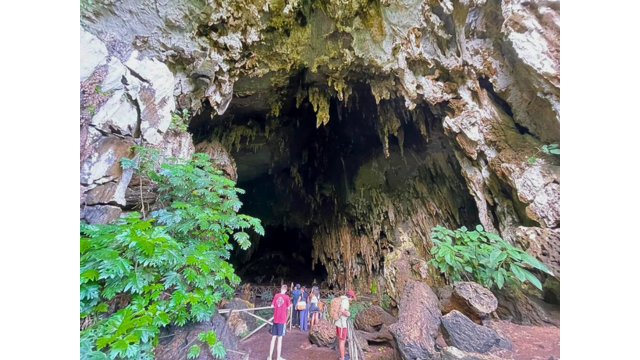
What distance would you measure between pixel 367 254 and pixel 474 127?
13.3 ft

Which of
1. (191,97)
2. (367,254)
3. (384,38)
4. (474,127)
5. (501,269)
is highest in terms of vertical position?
(384,38)

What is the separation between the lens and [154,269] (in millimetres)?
2137

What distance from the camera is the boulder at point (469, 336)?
2379mm

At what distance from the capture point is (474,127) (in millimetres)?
4078

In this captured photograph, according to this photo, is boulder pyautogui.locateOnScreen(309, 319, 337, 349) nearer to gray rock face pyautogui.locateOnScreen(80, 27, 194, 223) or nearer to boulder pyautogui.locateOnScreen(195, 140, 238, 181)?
gray rock face pyautogui.locateOnScreen(80, 27, 194, 223)

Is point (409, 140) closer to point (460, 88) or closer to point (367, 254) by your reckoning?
point (460, 88)

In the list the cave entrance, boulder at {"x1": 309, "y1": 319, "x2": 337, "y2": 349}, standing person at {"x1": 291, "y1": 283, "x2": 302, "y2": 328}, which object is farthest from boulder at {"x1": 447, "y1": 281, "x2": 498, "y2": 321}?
the cave entrance

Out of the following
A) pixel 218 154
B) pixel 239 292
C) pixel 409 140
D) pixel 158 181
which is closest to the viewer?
pixel 158 181

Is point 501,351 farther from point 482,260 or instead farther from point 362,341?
point 362,341

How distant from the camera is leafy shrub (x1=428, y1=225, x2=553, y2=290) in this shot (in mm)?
3164

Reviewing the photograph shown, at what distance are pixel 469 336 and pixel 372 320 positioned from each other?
1628 mm

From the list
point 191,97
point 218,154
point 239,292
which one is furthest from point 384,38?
point 239,292

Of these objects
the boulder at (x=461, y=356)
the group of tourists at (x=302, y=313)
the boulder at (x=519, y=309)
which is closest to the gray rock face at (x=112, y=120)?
the group of tourists at (x=302, y=313)

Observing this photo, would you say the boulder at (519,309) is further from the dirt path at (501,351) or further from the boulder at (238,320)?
the boulder at (238,320)
